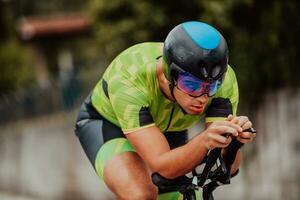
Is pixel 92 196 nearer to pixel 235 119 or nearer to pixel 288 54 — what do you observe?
pixel 288 54

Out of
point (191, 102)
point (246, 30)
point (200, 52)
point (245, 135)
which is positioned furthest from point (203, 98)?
point (246, 30)

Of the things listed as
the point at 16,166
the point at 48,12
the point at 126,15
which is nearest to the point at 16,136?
the point at 16,166

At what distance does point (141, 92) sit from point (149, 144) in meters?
0.33

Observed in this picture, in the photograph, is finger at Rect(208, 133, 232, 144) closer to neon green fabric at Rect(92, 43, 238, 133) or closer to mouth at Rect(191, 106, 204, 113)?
mouth at Rect(191, 106, 204, 113)

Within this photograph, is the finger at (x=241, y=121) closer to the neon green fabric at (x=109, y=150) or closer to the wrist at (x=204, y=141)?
the wrist at (x=204, y=141)

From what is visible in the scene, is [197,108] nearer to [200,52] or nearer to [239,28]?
[200,52]

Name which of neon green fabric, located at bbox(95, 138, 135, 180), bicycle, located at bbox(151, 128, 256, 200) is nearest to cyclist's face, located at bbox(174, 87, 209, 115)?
bicycle, located at bbox(151, 128, 256, 200)

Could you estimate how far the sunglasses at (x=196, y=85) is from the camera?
443 centimetres

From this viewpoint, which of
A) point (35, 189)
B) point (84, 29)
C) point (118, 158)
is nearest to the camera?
point (118, 158)

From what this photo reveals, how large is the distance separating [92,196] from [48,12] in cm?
2626

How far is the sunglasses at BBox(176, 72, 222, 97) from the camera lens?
4.43m

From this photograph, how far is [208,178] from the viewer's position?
459 centimetres

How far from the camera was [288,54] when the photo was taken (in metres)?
11.7

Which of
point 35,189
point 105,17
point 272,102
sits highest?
point 105,17
